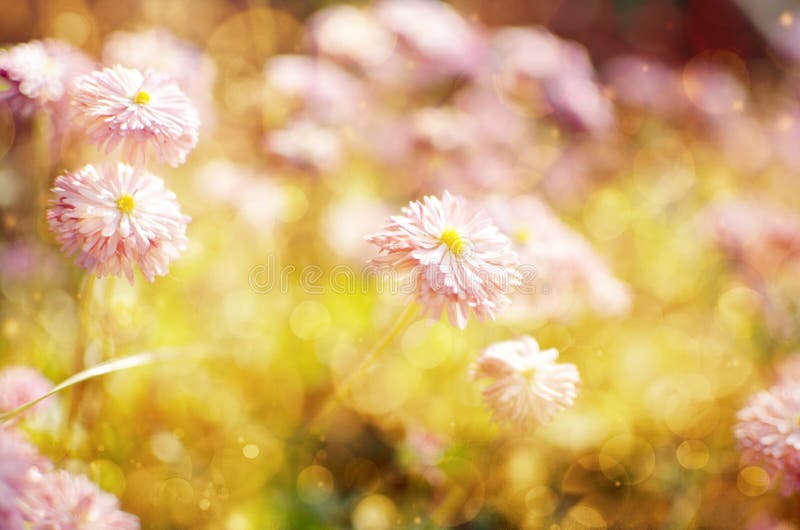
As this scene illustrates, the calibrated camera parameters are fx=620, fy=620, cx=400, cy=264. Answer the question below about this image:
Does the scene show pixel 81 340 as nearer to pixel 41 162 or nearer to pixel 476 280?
pixel 41 162

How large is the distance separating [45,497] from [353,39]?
2.88 feet

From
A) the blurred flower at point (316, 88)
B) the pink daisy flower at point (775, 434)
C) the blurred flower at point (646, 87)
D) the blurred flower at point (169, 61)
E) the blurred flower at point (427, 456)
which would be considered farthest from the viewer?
the blurred flower at point (646, 87)

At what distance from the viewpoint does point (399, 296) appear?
2.84ft

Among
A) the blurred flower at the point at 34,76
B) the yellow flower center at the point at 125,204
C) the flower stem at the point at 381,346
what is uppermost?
the blurred flower at the point at 34,76

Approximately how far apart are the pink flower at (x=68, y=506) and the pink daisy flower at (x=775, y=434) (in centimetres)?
64

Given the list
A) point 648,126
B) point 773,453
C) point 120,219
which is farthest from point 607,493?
point 648,126

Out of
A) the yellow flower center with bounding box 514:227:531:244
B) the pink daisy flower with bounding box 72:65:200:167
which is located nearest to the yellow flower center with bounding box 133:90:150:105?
the pink daisy flower with bounding box 72:65:200:167

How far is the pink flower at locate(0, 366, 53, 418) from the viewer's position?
0.64 meters

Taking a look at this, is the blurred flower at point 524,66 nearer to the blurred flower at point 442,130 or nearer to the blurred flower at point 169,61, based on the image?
the blurred flower at point 442,130

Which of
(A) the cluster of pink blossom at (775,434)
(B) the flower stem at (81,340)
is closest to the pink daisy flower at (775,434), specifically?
(A) the cluster of pink blossom at (775,434)

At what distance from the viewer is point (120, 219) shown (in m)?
0.55

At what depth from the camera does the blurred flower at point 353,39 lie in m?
1.11

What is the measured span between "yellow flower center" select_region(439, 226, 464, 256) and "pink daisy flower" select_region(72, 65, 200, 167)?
26 cm

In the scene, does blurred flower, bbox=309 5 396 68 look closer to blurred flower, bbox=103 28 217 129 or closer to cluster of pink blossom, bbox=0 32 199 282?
blurred flower, bbox=103 28 217 129
